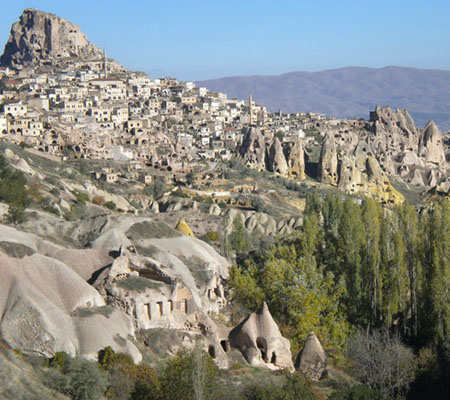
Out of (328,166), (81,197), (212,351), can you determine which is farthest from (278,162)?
(212,351)

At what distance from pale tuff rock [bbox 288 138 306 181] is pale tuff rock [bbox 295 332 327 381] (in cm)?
5394

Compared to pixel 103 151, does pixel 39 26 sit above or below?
above

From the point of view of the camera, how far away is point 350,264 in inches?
1101

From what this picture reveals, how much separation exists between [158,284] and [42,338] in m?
4.25

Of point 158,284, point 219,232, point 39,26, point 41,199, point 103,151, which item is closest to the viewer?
point 158,284

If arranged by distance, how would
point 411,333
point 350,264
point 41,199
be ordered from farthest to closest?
point 41,199
point 350,264
point 411,333

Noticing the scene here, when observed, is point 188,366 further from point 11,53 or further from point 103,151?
point 11,53

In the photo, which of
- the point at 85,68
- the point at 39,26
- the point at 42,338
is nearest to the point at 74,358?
the point at 42,338

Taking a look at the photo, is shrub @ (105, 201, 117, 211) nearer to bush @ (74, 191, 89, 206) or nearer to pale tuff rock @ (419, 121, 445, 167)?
bush @ (74, 191, 89, 206)

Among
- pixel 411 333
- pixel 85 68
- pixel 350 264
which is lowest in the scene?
pixel 411 333

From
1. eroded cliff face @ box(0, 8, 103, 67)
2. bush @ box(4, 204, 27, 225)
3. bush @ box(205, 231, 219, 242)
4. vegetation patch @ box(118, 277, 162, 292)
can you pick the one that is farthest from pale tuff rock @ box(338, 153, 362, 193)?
eroded cliff face @ box(0, 8, 103, 67)

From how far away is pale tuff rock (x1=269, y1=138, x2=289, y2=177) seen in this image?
2926 inches

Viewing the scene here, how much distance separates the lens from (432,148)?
311ft

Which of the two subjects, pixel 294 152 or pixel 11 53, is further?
pixel 11 53
